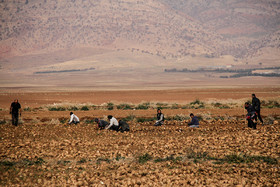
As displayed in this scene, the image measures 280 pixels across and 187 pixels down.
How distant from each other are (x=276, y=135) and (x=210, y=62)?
16228 centimetres

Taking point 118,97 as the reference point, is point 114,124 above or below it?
above

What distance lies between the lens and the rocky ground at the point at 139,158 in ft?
35.4

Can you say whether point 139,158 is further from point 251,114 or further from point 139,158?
point 251,114

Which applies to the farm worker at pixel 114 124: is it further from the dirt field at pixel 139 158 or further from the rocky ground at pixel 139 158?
the dirt field at pixel 139 158

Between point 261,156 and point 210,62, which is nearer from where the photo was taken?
point 261,156

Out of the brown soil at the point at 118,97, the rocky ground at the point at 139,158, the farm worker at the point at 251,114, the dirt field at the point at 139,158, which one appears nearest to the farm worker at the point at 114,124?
the rocky ground at the point at 139,158

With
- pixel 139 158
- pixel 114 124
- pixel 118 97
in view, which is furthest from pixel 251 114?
pixel 118 97

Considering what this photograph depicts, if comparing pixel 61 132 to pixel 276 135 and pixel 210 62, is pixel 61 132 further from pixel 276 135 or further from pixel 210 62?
pixel 210 62

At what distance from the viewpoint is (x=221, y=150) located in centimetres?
1364

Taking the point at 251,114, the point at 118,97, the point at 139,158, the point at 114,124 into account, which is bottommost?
the point at 118,97

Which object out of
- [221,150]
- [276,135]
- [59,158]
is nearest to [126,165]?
[59,158]

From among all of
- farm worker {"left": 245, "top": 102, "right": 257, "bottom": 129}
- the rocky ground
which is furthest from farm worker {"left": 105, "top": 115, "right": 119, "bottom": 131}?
farm worker {"left": 245, "top": 102, "right": 257, "bottom": 129}

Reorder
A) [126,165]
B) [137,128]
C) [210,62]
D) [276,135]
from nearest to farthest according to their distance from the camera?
[126,165], [276,135], [137,128], [210,62]

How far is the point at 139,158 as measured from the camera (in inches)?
504
